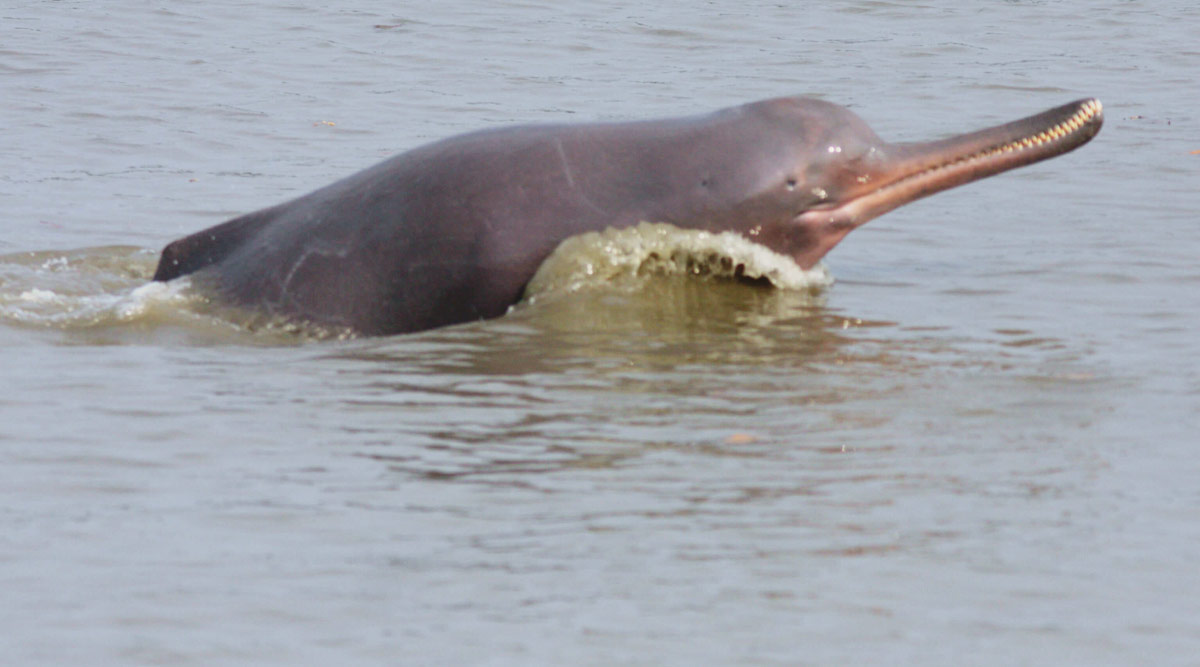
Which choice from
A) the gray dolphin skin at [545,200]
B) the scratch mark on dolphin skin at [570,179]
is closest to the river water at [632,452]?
the gray dolphin skin at [545,200]

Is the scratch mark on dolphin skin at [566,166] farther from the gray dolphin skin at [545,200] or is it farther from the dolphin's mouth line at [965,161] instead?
the dolphin's mouth line at [965,161]

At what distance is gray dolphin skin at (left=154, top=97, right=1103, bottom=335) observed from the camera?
809cm

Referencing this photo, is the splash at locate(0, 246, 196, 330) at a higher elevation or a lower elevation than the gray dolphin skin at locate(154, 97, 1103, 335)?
lower

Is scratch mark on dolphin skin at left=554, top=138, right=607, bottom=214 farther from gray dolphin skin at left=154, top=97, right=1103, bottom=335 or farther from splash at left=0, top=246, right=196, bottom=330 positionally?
splash at left=0, top=246, right=196, bottom=330

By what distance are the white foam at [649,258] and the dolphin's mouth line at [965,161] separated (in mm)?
328

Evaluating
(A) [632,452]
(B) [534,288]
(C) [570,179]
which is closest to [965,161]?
(C) [570,179]

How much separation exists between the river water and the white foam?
0.40ft

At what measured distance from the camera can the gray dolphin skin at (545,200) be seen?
809 cm

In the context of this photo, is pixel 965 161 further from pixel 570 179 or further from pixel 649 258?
pixel 570 179

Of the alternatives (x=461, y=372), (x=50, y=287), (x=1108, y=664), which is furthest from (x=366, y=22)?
(x=1108, y=664)

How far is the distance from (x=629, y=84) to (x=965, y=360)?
9674mm

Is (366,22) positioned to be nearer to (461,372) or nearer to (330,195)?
(330,195)

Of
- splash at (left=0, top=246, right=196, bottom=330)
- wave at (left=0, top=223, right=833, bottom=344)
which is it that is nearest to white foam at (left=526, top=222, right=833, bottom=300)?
wave at (left=0, top=223, right=833, bottom=344)

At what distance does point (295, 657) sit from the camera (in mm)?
4449
